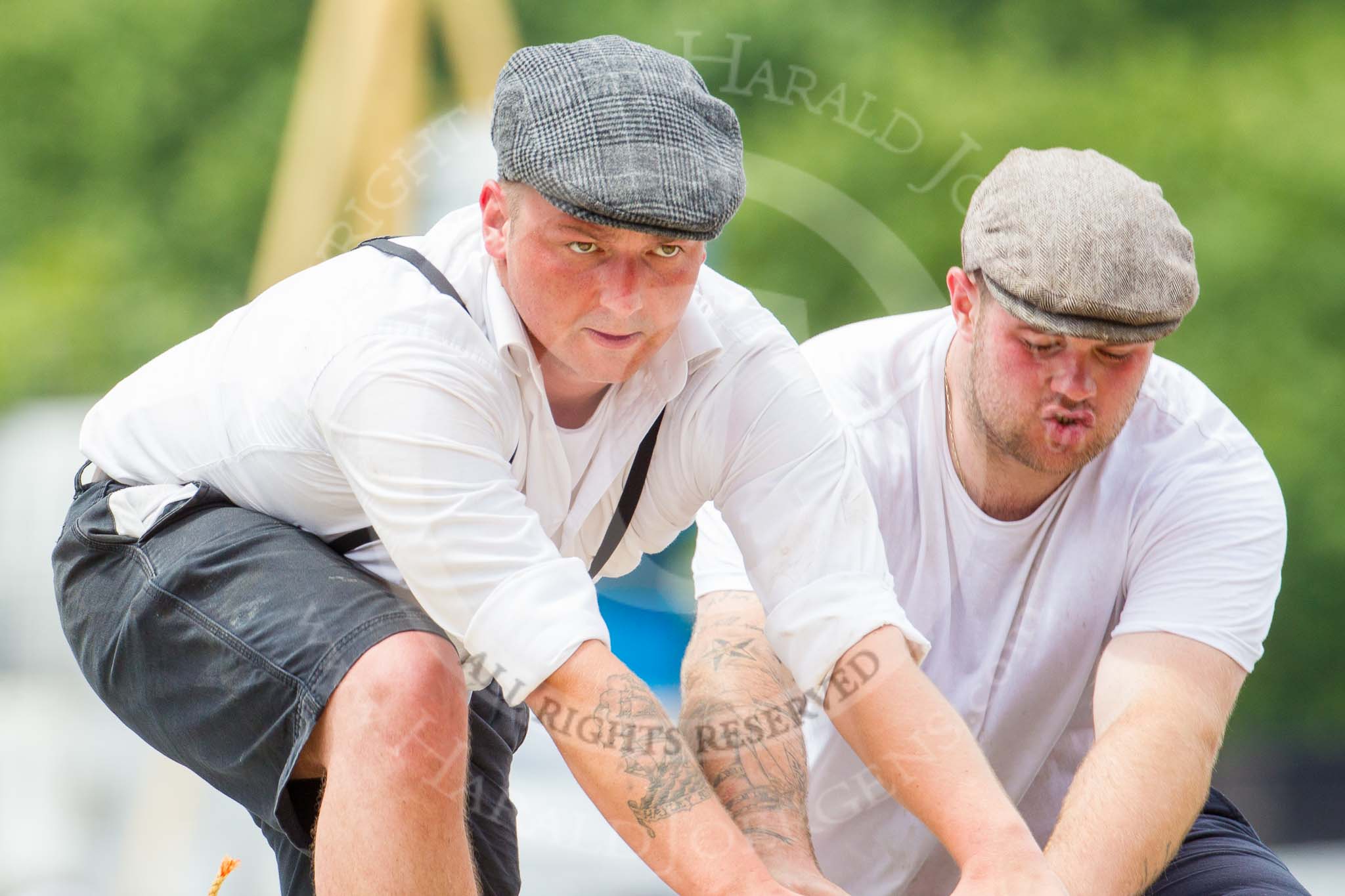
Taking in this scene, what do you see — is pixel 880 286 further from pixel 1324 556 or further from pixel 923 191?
pixel 1324 556

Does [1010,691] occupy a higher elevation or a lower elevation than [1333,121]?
lower

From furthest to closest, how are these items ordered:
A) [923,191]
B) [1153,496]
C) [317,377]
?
1. [923,191]
2. [1153,496]
3. [317,377]

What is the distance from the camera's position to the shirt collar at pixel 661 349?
5.98 ft

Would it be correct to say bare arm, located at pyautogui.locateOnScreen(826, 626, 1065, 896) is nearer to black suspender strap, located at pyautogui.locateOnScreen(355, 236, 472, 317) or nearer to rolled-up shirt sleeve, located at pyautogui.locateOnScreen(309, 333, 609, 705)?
rolled-up shirt sleeve, located at pyautogui.locateOnScreen(309, 333, 609, 705)

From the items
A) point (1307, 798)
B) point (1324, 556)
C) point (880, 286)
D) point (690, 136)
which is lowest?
point (1307, 798)

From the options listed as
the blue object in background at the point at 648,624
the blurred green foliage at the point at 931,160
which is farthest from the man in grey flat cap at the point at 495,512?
the blurred green foliage at the point at 931,160

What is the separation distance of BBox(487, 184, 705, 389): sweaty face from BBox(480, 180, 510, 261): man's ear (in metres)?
0.03

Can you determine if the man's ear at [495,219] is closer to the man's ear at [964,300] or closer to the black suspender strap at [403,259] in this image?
the black suspender strap at [403,259]

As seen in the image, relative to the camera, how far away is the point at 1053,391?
2262mm

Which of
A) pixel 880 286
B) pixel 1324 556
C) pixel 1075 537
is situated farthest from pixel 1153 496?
pixel 1324 556

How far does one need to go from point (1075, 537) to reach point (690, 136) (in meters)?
0.96

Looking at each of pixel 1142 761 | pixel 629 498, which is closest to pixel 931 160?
pixel 1142 761

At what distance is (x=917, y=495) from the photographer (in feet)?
7.86

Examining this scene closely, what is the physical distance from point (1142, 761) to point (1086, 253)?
28.5 inches
